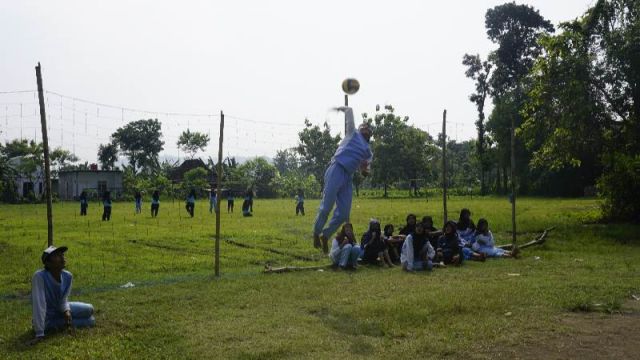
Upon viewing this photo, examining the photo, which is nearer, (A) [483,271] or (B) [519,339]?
(B) [519,339]

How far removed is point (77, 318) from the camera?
24.3 feet

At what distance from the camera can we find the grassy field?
Answer: 657 centimetres

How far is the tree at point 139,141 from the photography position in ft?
232

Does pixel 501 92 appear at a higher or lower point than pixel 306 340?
higher

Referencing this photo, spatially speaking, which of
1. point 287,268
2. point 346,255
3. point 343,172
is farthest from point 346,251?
point 343,172

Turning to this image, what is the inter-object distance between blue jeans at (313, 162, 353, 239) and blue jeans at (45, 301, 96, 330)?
349 centimetres

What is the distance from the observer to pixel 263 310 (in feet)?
27.2

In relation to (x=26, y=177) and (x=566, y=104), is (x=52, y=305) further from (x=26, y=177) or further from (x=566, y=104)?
(x=26, y=177)

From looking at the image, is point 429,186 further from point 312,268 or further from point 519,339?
point 519,339

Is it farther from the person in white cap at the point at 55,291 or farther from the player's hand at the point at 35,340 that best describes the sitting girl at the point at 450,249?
the player's hand at the point at 35,340

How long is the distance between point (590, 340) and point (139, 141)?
69.2 metres

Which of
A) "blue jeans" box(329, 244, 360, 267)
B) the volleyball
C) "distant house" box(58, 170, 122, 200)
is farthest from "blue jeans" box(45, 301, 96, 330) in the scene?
"distant house" box(58, 170, 122, 200)

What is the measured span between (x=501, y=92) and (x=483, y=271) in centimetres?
4066

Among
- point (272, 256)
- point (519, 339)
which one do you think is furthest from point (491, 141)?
point (519, 339)
